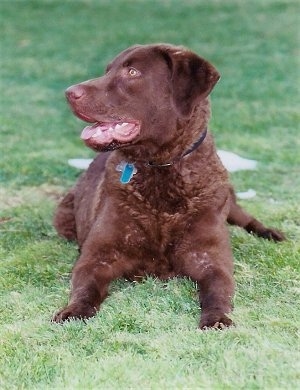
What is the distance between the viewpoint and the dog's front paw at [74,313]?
454 centimetres

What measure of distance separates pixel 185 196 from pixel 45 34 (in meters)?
14.8

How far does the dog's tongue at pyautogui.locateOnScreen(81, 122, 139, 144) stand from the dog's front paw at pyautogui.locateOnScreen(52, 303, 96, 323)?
937 millimetres

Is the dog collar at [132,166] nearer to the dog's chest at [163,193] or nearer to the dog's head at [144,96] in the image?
the dog's chest at [163,193]

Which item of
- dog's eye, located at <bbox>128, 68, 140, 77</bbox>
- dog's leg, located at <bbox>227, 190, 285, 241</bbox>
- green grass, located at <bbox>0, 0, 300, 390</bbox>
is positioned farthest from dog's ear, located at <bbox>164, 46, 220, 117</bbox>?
dog's leg, located at <bbox>227, 190, 285, 241</bbox>

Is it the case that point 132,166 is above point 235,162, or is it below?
above

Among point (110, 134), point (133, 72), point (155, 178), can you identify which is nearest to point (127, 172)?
point (155, 178)

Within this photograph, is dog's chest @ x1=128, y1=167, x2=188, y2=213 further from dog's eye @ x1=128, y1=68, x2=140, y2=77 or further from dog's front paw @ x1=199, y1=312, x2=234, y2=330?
dog's front paw @ x1=199, y1=312, x2=234, y2=330

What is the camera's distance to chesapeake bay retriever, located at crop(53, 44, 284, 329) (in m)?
4.84

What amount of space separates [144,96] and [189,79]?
0.28 metres

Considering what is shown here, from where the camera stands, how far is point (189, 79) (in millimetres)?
4898

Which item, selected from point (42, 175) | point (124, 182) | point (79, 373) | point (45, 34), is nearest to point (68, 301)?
point (124, 182)

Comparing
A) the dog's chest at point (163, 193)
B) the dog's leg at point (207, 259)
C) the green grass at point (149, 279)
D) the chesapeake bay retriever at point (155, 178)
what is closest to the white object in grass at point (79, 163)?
the green grass at point (149, 279)

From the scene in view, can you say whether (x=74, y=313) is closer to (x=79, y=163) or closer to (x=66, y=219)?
(x=66, y=219)

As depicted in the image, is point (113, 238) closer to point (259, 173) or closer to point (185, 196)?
point (185, 196)
